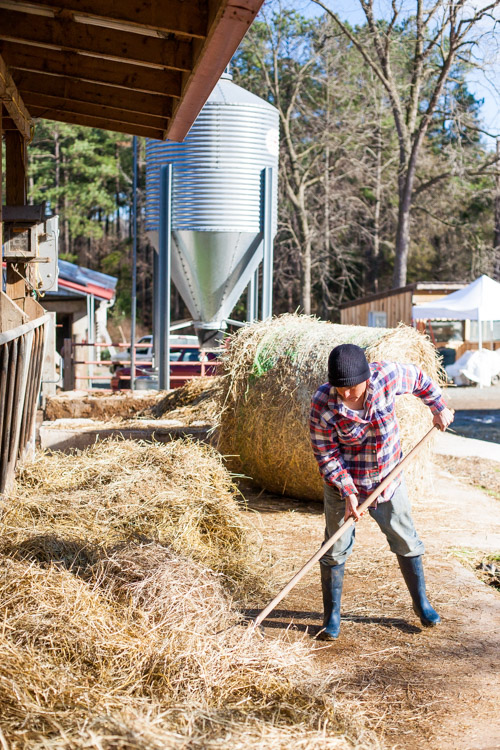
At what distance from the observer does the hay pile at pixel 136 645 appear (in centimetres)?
273

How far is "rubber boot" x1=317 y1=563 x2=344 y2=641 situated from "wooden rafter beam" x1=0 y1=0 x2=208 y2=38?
9.52 feet

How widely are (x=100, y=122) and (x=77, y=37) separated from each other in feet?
6.30

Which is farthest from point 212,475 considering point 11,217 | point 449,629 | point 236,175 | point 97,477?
point 236,175

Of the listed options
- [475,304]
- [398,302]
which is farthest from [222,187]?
[398,302]

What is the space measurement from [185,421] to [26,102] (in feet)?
12.2

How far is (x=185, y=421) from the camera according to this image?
906cm

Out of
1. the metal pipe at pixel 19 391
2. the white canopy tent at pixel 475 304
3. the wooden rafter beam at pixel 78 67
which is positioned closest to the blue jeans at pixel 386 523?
the metal pipe at pixel 19 391

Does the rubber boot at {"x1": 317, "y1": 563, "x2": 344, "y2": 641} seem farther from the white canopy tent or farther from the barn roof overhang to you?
the white canopy tent

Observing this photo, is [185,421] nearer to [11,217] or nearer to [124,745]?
[11,217]

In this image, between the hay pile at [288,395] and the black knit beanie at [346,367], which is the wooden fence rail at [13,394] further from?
the hay pile at [288,395]

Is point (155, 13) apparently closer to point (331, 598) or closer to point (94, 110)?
point (94, 110)

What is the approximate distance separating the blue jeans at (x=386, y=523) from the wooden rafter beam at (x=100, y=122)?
12.5 ft

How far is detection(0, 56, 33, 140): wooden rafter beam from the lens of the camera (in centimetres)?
555

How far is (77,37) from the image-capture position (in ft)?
17.2
